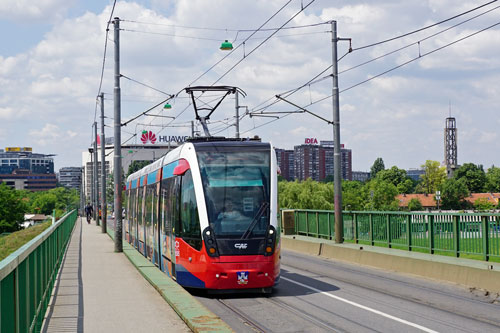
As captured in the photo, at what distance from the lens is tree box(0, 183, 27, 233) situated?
132 m

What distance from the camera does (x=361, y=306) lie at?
484 inches

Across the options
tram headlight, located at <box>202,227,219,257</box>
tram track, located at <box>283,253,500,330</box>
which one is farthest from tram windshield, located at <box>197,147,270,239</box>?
tram track, located at <box>283,253,500,330</box>

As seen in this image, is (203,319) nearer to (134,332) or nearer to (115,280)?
(134,332)

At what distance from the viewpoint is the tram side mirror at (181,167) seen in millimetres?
14625

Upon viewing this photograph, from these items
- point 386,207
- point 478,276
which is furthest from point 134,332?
point 386,207

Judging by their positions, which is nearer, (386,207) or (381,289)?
(381,289)

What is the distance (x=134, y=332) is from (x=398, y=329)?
3731mm

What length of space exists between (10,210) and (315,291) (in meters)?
130

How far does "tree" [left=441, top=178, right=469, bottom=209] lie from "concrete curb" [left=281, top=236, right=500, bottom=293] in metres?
142

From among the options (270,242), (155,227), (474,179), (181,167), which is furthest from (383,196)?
(270,242)

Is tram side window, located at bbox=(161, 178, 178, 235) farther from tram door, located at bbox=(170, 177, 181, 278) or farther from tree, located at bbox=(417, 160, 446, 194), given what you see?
tree, located at bbox=(417, 160, 446, 194)

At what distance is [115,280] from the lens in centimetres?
1645

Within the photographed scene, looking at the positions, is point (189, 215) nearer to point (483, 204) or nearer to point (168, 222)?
point (168, 222)

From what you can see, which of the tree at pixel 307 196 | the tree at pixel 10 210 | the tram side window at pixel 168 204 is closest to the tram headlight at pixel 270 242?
the tram side window at pixel 168 204
